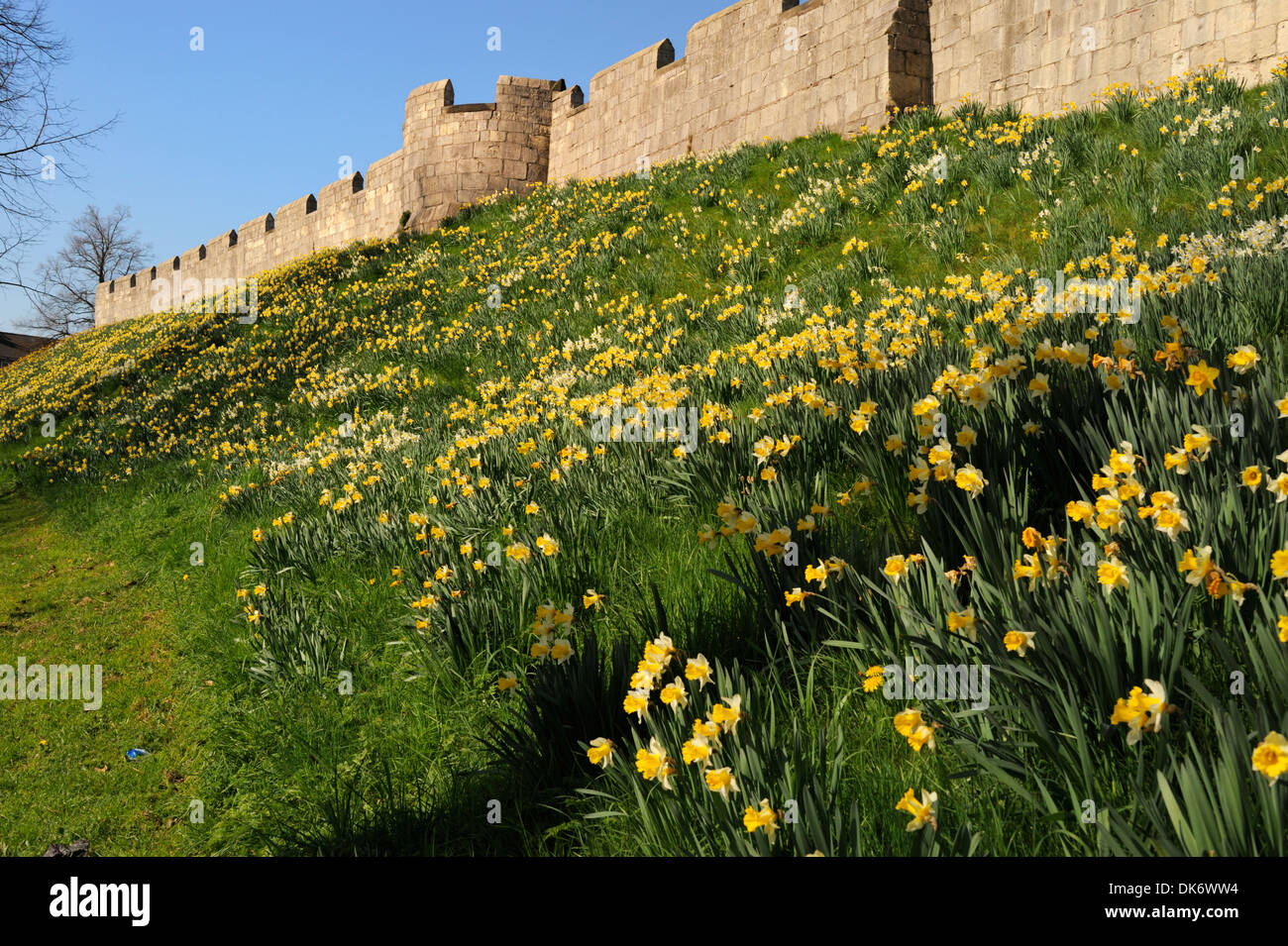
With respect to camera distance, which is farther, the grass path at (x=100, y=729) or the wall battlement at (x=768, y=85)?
the wall battlement at (x=768, y=85)

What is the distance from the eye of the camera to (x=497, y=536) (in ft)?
12.8

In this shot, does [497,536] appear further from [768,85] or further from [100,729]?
[768,85]

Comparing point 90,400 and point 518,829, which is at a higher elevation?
point 90,400

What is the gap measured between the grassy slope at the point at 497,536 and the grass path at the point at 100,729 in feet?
0.20

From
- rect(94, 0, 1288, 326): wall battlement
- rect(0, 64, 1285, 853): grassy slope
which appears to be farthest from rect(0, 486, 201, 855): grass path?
rect(94, 0, 1288, 326): wall battlement

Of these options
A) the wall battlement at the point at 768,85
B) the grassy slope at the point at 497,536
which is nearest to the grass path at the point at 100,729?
the grassy slope at the point at 497,536

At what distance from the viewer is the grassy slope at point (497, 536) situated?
215cm

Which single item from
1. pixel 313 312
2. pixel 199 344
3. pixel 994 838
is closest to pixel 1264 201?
pixel 994 838

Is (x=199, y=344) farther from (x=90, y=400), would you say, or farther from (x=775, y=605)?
(x=775, y=605)

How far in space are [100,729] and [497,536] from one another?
2.27m

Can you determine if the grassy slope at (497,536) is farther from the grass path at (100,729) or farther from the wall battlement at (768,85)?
the wall battlement at (768,85)

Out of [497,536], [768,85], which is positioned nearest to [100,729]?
[497,536]
